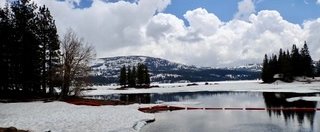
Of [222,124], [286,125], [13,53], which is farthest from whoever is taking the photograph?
[13,53]

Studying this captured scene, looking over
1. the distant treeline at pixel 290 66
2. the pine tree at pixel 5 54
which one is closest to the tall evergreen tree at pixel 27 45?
the pine tree at pixel 5 54

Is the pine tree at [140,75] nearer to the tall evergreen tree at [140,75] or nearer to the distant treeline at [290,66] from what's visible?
the tall evergreen tree at [140,75]

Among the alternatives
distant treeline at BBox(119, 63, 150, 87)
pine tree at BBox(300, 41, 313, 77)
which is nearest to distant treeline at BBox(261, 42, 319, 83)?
pine tree at BBox(300, 41, 313, 77)

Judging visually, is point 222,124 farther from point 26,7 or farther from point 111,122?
point 26,7

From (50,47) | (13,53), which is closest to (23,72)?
(13,53)

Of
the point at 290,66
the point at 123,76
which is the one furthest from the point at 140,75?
the point at 290,66

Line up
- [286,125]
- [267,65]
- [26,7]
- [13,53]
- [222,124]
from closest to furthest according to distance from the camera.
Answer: [286,125], [222,124], [13,53], [26,7], [267,65]

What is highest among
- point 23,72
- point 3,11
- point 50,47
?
point 3,11

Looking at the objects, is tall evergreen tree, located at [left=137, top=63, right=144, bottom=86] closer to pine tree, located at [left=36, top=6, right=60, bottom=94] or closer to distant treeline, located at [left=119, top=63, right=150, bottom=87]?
distant treeline, located at [left=119, top=63, right=150, bottom=87]

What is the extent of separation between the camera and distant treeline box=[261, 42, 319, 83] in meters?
129

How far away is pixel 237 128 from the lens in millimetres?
28469

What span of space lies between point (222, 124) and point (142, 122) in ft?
22.0

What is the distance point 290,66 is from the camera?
127438 millimetres

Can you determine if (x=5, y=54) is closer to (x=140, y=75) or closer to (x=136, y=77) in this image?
(x=140, y=75)
